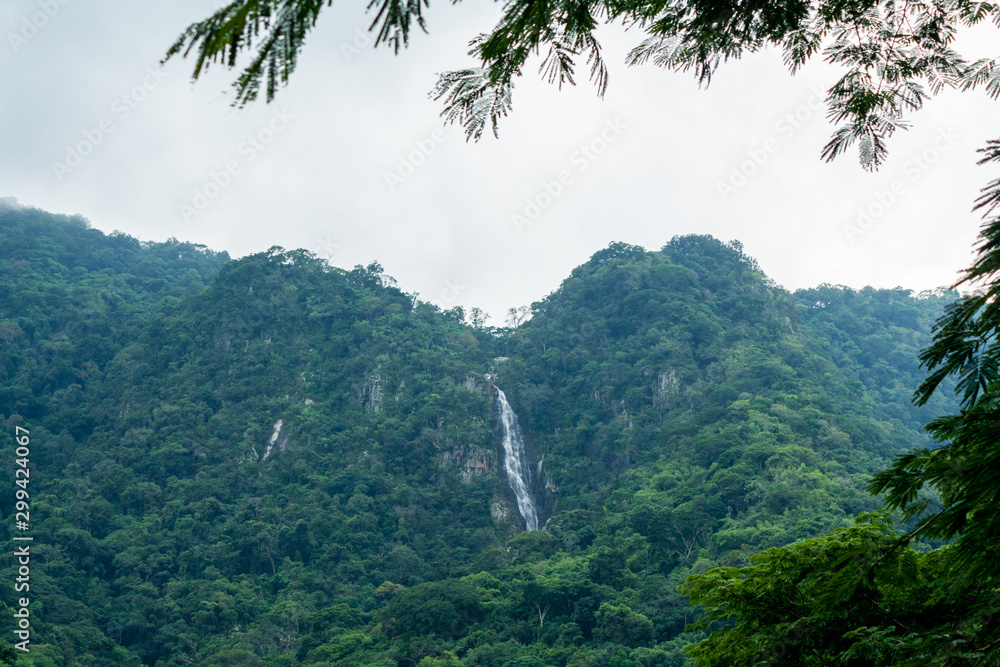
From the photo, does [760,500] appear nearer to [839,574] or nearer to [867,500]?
[867,500]

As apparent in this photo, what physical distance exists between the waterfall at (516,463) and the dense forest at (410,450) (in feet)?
1.54

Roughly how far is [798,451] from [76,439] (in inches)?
1196

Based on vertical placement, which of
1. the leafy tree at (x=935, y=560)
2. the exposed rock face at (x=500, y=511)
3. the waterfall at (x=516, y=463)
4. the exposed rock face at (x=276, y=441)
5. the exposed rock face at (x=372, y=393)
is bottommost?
the leafy tree at (x=935, y=560)

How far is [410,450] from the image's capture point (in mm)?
34875

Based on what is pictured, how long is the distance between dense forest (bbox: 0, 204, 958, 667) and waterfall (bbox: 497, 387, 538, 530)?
0.47m

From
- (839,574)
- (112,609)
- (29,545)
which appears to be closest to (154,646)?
(112,609)

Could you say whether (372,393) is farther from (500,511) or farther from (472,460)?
(500,511)

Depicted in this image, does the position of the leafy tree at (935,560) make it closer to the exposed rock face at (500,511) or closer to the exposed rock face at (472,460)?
the exposed rock face at (500,511)

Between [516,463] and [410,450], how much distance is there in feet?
16.0

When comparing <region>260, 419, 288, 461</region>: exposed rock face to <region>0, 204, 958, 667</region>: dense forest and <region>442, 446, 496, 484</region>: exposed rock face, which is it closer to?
<region>0, 204, 958, 667</region>: dense forest

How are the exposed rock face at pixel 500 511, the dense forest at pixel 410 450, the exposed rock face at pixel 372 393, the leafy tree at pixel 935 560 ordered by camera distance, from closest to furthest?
the leafy tree at pixel 935 560, the dense forest at pixel 410 450, the exposed rock face at pixel 500 511, the exposed rock face at pixel 372 393

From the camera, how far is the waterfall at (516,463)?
33.5 metres

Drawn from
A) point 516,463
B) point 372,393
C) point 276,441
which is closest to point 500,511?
point 516,463

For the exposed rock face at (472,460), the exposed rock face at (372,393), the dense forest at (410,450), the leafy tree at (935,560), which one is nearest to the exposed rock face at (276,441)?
the dense forest at (410,450)
